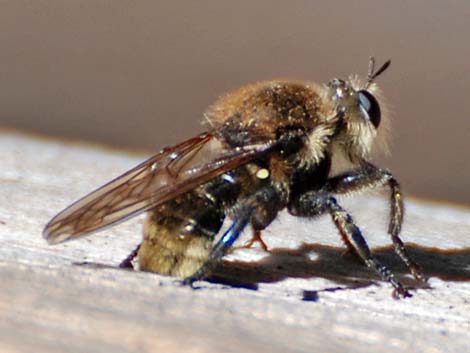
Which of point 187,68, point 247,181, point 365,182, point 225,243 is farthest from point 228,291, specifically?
point 187,68

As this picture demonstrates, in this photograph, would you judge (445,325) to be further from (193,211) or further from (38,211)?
(38,211)

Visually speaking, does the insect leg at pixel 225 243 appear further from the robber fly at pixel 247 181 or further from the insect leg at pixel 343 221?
the insect leg at pixel 343 221

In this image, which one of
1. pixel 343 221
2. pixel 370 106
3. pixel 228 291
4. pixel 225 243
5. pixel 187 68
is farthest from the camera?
pixel 187 68

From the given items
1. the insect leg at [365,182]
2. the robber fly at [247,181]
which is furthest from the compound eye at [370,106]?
the insect leg at [365,182]

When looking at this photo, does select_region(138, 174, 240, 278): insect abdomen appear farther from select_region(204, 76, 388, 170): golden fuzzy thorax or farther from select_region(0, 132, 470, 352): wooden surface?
select_region(204, 76, 388, 170): golden fuzzy thorax

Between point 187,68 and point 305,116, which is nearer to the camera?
point 305,116

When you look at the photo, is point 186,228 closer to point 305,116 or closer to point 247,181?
point 247,181
